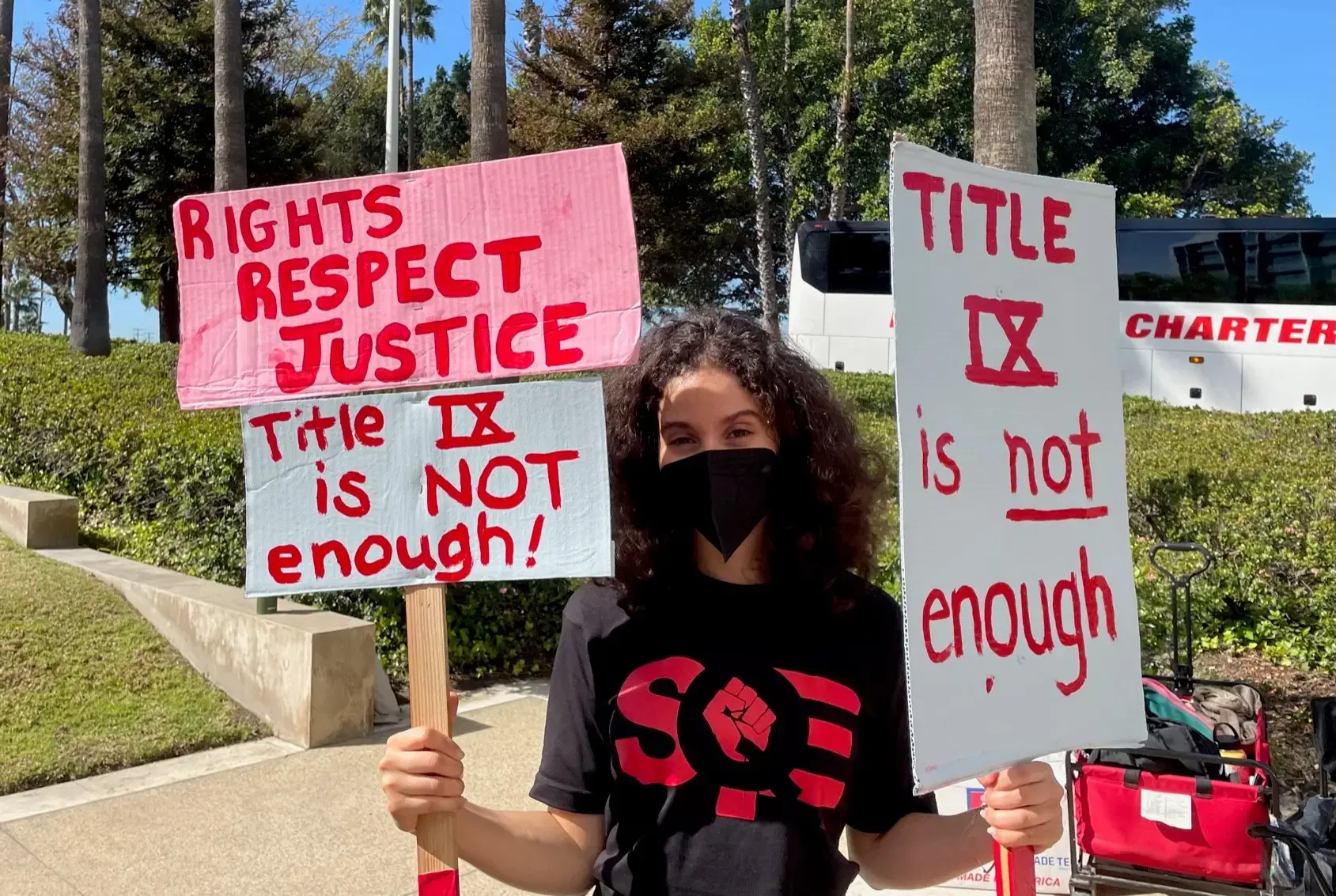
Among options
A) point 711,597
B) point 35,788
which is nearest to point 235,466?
point 35,788

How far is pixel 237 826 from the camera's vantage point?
3896 millimetres

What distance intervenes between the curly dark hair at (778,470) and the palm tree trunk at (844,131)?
762 inches

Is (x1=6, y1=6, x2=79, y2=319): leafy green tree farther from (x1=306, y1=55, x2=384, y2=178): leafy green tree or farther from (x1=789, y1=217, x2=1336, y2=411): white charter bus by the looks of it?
(x1=789, y1=217, x2=1336, y2=411): white charter bus

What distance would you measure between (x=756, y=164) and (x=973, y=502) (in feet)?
55.2

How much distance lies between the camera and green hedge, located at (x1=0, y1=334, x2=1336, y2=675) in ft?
15.9

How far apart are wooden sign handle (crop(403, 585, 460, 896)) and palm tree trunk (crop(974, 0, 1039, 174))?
14.2 feet

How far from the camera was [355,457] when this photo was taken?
5.68 ft

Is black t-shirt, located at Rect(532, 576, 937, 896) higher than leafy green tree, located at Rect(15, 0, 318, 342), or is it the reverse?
leafy green tree, located at Rect(15, 0, 318, 342)

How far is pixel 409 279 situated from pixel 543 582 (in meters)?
4.27

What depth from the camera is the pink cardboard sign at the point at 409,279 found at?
1714mm

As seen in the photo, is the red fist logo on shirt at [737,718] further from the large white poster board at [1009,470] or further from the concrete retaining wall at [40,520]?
the concrete retaining wall at [40,520]

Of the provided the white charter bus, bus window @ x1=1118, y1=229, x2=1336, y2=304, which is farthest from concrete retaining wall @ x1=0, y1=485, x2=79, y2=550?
the white charter bus

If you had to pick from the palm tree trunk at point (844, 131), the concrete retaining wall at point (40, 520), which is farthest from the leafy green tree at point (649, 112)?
the concrete retaining wall at point (40, 520)

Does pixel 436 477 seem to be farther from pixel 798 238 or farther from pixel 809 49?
pixel 809 49
